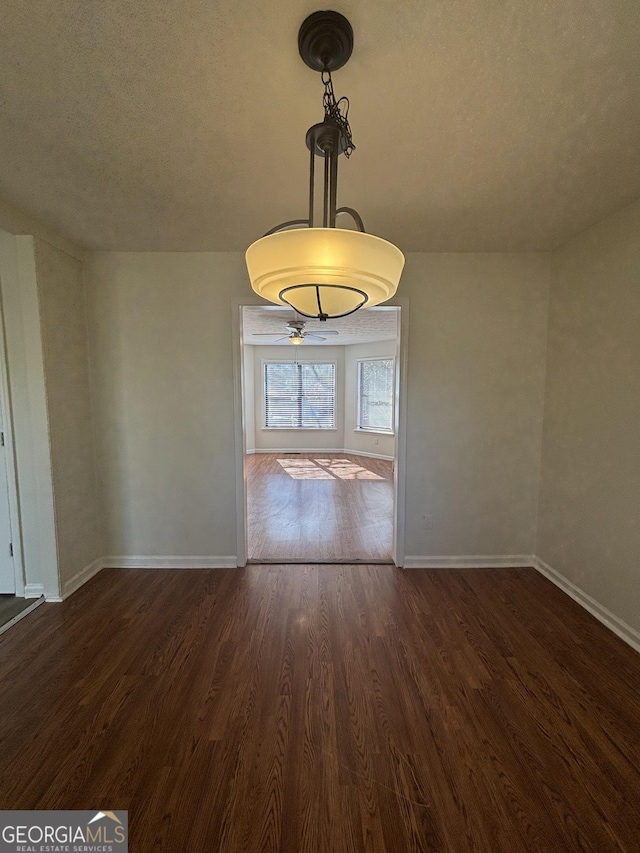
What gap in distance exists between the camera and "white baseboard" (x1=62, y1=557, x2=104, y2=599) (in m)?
2.47

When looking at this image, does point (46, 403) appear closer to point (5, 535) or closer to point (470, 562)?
point (5, 535)

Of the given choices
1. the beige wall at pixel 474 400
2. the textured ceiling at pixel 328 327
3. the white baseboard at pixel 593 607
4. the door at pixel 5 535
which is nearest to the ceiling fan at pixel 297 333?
the textured ceiling at pixel 328 327

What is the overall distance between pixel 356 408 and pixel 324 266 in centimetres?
688

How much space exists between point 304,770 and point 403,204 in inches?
109

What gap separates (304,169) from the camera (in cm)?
169

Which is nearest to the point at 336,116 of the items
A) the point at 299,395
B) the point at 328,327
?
the point at 328,327

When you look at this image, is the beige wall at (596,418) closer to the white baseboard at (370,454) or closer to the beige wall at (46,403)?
the beige wall at (46,403)

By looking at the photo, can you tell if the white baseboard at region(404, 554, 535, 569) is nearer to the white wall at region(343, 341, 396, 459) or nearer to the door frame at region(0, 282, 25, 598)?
the door frame at region(0, 282, 25, 598)

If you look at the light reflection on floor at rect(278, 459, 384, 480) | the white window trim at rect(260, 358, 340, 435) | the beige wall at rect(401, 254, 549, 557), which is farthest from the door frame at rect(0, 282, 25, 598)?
the white window trim at rect(260, 358, 340, 435)

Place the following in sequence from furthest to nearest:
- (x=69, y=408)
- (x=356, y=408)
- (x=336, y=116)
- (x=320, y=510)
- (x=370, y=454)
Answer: (x=356, y=408) < (x=370, y=454) < (x=320, y=510) < (x=69, y=408) < (x=336, y=116)

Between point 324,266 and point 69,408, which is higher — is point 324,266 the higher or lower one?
the higher one

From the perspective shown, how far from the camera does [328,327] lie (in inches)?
227

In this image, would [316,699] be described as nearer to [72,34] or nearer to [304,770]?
[304,770]

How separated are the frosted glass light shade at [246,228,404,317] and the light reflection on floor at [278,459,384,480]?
512cm
